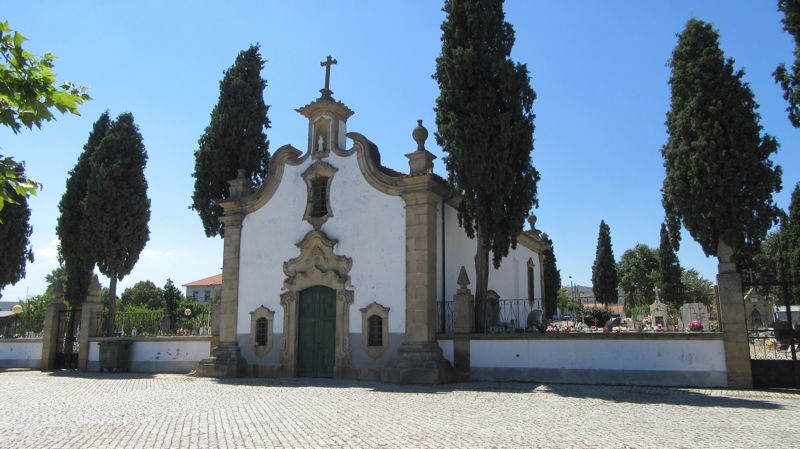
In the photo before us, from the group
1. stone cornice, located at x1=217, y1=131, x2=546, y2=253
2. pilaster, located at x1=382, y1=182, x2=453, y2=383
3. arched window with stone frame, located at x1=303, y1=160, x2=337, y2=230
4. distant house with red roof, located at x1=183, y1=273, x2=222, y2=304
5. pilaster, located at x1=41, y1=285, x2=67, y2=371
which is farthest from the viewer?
distant house with red roof, located at x1=183, y1=273, x2=222, y2=304

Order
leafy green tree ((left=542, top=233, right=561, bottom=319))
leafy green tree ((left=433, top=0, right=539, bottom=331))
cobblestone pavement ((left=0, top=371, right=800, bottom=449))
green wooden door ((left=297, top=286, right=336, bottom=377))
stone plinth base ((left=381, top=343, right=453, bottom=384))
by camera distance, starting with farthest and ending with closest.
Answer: leafy green tree ((left=542, top=233, right=561, bottom=319))
green wooden door ((left=297, top=286, right=336, bottom=377))
leafy green tree ((left=433, top=0, right=539, bottom=331))
stone plinth base ((left=381, top=343, right=453, bottom=384))
cobblestone pavement ((left=0, top=371, right=800, bottom=449))

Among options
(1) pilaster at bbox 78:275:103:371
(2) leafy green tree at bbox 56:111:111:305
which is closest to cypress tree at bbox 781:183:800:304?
(1) pilaster at bbox 78:275:103:371

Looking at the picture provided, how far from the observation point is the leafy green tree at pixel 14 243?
2522 centimetres

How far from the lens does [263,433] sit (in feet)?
25.8

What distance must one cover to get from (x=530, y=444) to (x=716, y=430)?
9.17 feet

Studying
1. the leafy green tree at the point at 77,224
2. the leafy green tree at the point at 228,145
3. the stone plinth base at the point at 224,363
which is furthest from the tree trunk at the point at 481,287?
the leafy green tree at the point at 77,224

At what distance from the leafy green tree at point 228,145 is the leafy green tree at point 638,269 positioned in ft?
166

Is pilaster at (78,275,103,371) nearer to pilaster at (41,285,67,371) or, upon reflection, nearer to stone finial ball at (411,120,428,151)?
pilaster at (41,285,67,371)

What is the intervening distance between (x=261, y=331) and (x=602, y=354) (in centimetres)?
1003

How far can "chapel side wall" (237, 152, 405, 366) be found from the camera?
16.3m

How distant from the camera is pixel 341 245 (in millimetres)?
17188

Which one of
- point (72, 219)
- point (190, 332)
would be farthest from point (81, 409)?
point (72, 219)

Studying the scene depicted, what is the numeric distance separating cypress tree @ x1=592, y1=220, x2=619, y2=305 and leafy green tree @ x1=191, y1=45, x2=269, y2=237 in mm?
30168

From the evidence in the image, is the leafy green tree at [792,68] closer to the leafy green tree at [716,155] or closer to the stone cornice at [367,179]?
the leafy green tree at [716,155]
